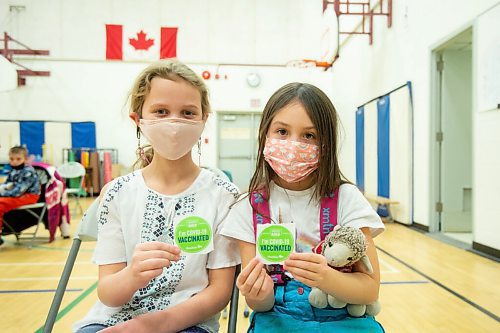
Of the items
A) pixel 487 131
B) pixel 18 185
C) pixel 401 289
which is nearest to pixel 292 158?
pixel 401 289

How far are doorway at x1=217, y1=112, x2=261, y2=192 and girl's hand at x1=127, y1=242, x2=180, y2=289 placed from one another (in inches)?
431

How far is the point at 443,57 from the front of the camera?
561cm

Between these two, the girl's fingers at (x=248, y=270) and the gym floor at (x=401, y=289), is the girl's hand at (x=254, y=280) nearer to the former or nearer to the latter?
the girl's fingers at (x=248, y=270)

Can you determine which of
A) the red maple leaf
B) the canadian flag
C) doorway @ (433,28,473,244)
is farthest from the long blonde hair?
the red maple leaf

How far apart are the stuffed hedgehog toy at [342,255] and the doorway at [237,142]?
35.7 feet

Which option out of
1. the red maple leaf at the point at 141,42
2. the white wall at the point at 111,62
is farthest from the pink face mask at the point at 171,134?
the red maple leaf at the point at 141,42

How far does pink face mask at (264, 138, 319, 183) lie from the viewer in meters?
1.26

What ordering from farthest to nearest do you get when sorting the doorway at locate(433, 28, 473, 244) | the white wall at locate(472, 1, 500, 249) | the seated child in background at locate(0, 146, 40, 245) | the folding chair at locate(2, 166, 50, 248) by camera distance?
the doorway at locate(433, 28, 473, 244) < the folding chair at locate(2, 166, 50, 248) < the seated child in background at locate(0, 146, 40, 245) < the white wall at locate(472, 1, 500, 249)

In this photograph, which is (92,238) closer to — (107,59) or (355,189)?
(355,189)

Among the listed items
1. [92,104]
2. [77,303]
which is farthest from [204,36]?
[77,303]

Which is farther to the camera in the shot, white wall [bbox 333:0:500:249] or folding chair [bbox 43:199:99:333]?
white wall [bbox 333:0:500:249]

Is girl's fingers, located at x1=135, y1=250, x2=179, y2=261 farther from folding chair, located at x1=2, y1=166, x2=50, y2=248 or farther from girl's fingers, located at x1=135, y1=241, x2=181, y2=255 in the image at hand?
folding chair, located at x1=2, y1=166, x2=50, y2=248

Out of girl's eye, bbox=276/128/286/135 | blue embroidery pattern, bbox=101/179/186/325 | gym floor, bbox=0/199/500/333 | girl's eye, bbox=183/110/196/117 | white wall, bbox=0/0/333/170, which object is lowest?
gym floor, bbox=0/199/500/333

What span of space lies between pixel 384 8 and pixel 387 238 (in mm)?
4233
